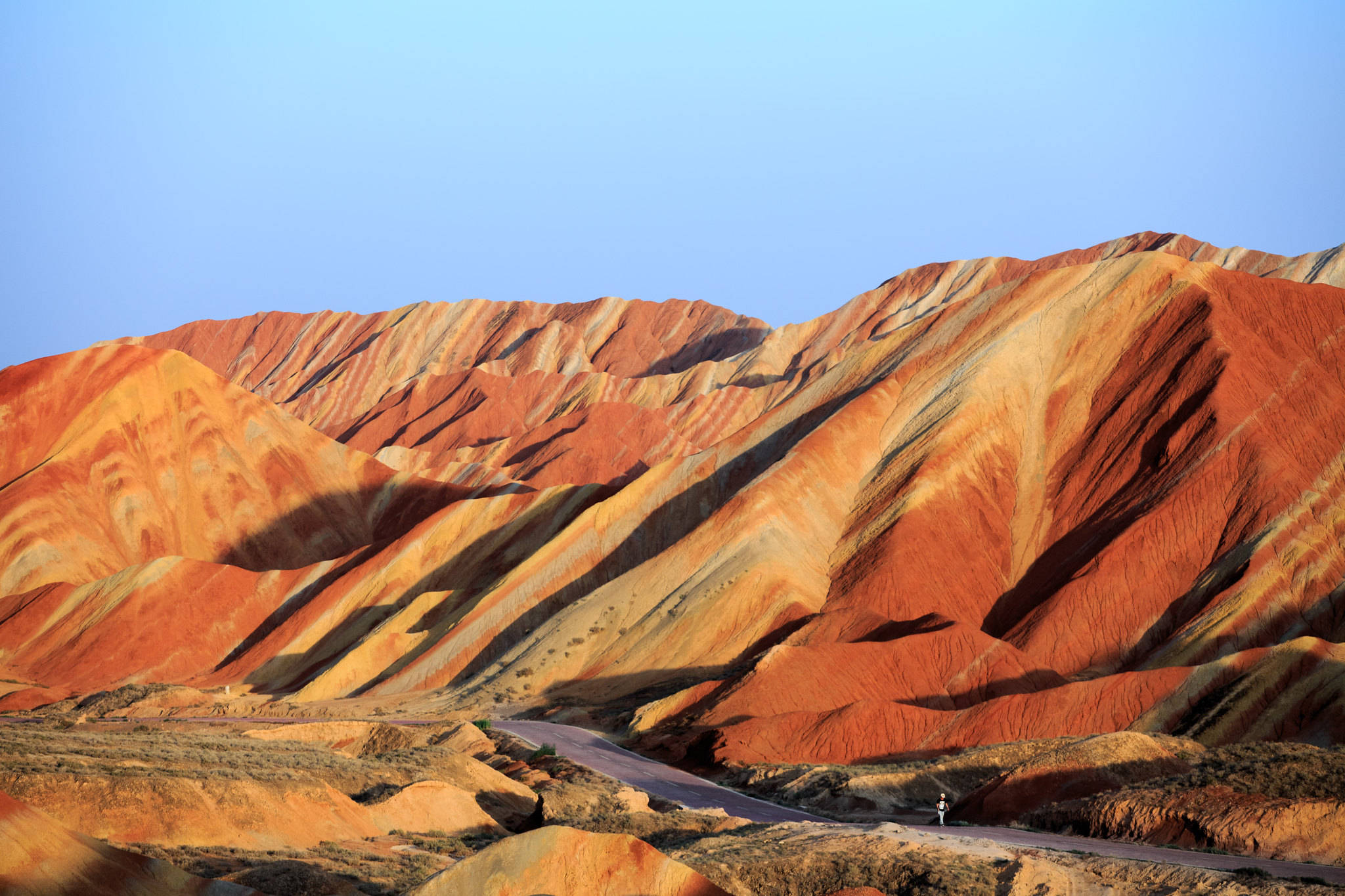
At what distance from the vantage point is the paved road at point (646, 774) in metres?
33.5

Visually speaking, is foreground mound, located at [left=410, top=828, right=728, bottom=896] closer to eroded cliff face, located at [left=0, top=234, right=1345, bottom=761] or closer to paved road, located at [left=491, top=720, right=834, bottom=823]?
paved road, located at [left=491, top=720, right=834, bottom=823]

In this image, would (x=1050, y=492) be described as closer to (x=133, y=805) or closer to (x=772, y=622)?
(x=772, y=622)

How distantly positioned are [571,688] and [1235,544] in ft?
96.1

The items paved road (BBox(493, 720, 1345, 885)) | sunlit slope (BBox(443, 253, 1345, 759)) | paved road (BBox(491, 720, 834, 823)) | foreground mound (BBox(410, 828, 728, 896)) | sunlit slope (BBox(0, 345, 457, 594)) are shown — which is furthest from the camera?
sunlit slope (BBox(0, 345, 457, 594))

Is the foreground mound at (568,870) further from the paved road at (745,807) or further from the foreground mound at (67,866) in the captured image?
the paved road at (745,807)

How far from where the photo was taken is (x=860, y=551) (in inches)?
2480

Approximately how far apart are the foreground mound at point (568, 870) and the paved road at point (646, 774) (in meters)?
12.6

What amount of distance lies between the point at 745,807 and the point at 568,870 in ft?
60.7

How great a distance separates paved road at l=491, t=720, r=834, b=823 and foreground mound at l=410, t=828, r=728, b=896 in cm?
1257

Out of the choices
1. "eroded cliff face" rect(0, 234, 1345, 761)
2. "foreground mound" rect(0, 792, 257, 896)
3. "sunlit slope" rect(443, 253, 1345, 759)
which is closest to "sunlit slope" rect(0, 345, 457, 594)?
"eroded cliff face" rect(0, 234, 1345, 761)

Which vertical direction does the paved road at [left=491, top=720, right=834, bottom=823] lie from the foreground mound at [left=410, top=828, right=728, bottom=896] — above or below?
below

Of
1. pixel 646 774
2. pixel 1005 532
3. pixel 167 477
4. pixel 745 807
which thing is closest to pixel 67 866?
pixel 745 807

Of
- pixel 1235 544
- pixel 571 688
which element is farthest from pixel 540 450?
pixel 1235 544

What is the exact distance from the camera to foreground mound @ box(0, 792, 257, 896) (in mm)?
14016
